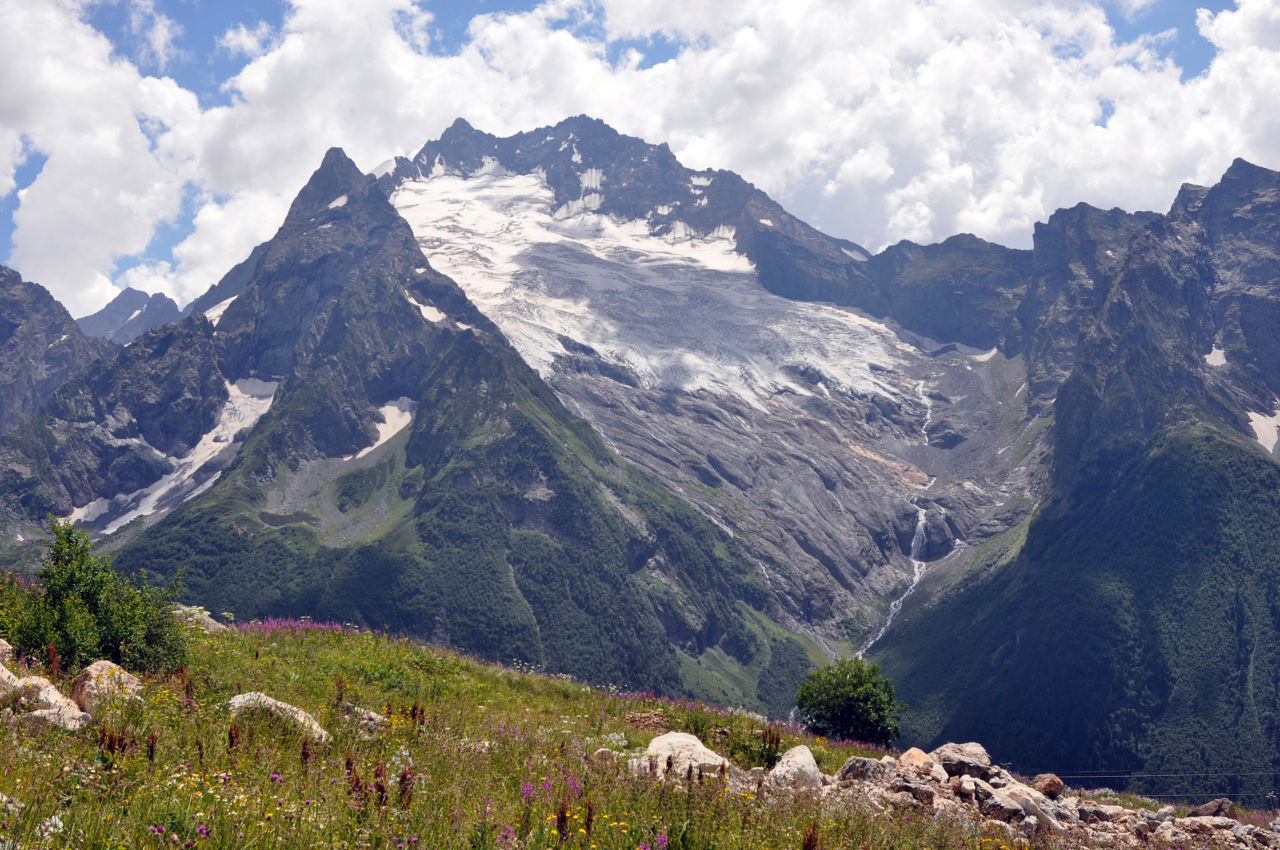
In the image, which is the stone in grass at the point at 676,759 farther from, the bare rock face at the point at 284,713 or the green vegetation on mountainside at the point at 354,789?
the bare rock face at the point at 284,713

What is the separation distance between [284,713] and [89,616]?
288 inches

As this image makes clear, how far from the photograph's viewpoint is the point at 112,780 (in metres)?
11.1

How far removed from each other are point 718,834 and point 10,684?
457 inches

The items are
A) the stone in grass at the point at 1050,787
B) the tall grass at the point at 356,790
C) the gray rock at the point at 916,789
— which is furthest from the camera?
the stone in grass at the point at 1050,787

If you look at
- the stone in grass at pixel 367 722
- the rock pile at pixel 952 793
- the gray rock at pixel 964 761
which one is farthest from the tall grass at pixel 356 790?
the gray rock at pixel 964 761

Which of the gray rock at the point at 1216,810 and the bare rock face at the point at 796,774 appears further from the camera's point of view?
the gray rock at the point at 1216,810

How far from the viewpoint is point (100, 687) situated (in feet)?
47.2

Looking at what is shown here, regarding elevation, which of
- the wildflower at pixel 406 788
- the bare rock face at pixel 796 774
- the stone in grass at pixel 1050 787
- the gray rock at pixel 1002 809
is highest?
the wildflower at pixel 406 788

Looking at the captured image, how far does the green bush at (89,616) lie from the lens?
60.3ft

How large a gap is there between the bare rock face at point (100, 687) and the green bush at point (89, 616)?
10.7ft

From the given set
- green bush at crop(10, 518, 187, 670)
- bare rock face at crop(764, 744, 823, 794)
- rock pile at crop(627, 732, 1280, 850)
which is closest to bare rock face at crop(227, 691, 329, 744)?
green bush at crop(10, 518, 187, 670)

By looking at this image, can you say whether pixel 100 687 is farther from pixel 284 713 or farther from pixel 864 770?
pixel 864 770

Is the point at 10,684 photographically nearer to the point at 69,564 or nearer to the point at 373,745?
the point at 373,745

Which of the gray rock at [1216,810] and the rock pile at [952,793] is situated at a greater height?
the rock pile at [952,793]
